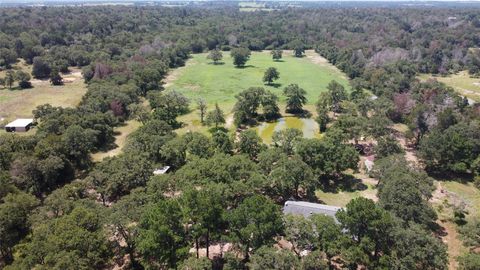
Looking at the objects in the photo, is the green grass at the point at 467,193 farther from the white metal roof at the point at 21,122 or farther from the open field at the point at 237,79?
the white metal roof at the point at 21,122

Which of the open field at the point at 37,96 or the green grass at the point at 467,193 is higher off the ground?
the green grass at the point at 467,193

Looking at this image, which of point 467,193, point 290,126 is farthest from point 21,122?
point 467,193

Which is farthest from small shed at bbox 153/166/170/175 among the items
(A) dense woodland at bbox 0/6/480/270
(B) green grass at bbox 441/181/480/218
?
(B) green grass at bbox 441/181/480/218

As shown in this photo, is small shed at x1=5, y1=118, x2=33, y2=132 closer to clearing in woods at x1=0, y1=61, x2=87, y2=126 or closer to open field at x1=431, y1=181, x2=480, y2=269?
clearing in woods at x1=0, y1=61, x2=87, y2=126

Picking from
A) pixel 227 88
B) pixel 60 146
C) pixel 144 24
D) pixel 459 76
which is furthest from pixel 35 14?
pixel 459 76

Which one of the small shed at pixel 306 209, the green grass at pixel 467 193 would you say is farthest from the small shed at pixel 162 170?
the green grass at pixel 467 193
